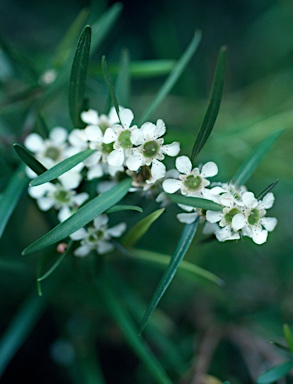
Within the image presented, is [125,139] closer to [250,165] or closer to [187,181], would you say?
[187,181]

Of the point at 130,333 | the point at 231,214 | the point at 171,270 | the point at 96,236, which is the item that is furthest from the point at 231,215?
the point at 130,333

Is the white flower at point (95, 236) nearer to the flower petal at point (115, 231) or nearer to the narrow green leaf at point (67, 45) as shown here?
the flower petal at point (115, 231)

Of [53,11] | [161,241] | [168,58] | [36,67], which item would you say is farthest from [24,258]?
[53,11]

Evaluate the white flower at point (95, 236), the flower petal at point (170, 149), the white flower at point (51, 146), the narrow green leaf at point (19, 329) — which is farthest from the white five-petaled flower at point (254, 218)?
the narrow green leaf at point (19, 329)

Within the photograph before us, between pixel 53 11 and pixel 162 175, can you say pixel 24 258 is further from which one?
pixel 53 11

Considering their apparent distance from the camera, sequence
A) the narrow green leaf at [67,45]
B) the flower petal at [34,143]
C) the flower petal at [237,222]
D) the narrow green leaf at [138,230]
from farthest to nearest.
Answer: the narrow green leaf at [67,45]
the flower petal at [34,143]
the narrow green leaf at [138,230]
the flower petal at [237,222]
